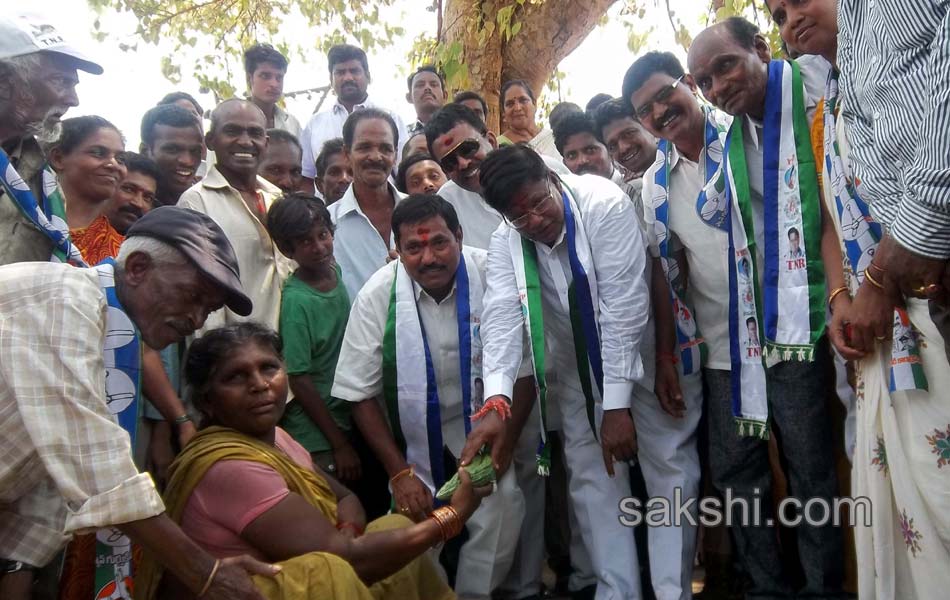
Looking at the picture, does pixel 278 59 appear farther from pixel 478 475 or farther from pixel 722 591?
pixel 722 591

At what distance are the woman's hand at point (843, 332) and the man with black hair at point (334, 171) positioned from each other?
351cm

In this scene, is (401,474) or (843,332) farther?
(401,474)

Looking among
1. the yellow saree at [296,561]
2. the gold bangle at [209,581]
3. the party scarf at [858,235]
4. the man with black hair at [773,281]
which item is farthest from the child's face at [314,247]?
the party scarf at [858,235]

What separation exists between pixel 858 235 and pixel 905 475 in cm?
74

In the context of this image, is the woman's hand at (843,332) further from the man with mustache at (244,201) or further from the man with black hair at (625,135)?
the man with mustache at (244,201)

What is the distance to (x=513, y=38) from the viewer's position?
284 inches

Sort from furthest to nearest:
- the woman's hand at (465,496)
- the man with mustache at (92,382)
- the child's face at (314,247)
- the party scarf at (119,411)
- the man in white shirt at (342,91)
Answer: the man in white shirt at (342,91) < the child's face at (314,247) < the woman's hand at (465,496) < the party scarf at (119,411) < the man with mustache at (92,382)

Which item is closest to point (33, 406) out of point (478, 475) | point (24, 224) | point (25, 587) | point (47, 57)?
point (25, 587)

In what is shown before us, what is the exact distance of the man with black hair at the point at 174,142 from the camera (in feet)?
14.4

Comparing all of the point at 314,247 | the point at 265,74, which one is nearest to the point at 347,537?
the point at 314,247

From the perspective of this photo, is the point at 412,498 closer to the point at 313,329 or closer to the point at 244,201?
the point at 313,329

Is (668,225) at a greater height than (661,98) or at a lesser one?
lesser

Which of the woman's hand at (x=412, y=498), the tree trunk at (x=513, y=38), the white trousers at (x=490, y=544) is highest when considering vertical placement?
the tree trunk at (x=513, y=38)

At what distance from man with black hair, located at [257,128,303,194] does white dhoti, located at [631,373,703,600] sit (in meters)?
2.67
